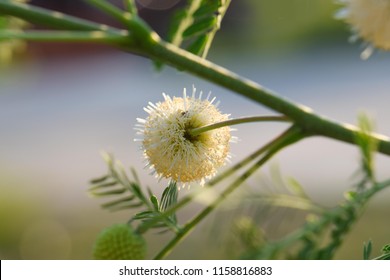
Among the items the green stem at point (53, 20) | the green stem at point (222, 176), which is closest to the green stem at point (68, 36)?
the green stem at point (53, 20)

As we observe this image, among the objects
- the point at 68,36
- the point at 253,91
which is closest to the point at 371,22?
the point at 253,91

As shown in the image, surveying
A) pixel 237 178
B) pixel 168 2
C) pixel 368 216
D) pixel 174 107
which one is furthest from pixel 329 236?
pixel 168 2

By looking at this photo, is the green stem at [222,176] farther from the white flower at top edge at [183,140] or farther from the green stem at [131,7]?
the green stem at [131,7]

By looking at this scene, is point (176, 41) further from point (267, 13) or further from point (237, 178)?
point (267, 13)

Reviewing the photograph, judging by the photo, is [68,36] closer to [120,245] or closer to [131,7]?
[131,7]

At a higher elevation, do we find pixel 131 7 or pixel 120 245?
pixel 131 7

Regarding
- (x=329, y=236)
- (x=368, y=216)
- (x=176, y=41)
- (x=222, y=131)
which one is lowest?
(x=329, y=236)
